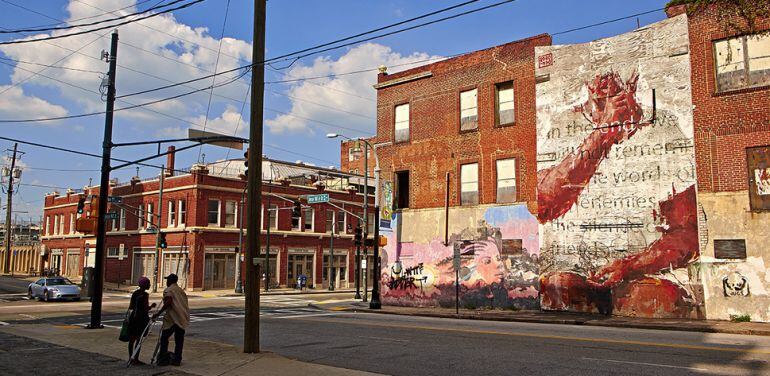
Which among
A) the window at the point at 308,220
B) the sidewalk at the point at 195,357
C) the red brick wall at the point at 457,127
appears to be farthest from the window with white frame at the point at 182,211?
the sidewalk at the point at 195,357

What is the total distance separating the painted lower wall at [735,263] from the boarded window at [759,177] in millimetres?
239

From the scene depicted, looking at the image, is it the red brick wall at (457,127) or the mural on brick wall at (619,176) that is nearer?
the mural on brick wall at (619,176)

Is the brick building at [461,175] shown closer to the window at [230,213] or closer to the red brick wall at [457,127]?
the red brick wall at [457,127]

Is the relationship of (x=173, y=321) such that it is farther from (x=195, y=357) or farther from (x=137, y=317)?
(x=195, y=357)

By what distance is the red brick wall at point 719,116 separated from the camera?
67.4ft

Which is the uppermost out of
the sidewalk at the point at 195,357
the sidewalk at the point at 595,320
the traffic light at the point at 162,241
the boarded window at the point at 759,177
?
the boarded window at the point at 759,177

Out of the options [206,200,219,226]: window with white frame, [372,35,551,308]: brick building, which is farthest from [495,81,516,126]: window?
[206,200,219,226]: window with white frame

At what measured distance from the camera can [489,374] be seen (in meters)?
10.5

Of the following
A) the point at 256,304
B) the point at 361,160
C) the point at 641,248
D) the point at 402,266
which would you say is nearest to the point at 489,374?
the point at 256,304

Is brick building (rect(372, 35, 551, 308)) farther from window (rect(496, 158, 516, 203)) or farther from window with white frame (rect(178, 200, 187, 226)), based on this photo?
window with white frame (rect(178, 200, 187, 226))

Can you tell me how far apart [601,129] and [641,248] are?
511 cm

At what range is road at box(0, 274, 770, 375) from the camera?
11.0 meters

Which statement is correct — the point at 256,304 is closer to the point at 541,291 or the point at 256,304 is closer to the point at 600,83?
the point at 541,291

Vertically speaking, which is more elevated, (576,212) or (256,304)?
Result: (576,212)
